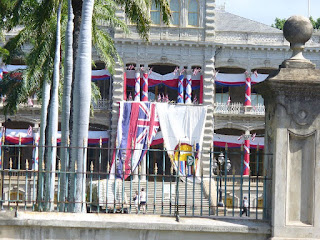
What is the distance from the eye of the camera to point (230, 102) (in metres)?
50.2

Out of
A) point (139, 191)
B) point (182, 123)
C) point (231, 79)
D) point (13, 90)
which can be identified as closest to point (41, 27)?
point (13, 90)

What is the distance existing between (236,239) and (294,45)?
9.12 ft

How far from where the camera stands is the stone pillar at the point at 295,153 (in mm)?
10266

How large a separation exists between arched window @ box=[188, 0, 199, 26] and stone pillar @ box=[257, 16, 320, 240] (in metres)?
37.5

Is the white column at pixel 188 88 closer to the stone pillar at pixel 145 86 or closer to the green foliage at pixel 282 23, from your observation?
the stone pillar at pixel 145 86

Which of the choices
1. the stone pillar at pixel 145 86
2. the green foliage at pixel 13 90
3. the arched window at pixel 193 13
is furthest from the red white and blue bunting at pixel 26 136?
the green foliage at pixel 13 90

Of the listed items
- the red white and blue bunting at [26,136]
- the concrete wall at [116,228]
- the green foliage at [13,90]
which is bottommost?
the concrete wall at [116,228]

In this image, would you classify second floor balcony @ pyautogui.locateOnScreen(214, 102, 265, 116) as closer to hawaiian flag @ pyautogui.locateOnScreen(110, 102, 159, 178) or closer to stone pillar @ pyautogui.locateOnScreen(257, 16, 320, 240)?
hawaiian flag @ pyautogui.locateOnScreen(110, 102, 159, 178)

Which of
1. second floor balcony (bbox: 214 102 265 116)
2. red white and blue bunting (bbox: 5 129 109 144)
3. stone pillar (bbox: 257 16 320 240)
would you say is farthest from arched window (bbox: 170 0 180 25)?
stone pillar (bbox: 257 16 320 240)

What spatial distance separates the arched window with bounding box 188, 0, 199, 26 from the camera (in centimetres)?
4762

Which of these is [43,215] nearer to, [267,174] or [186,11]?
[267,174]

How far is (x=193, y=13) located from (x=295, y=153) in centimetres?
3796

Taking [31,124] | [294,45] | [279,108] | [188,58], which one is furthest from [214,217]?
[31,124]

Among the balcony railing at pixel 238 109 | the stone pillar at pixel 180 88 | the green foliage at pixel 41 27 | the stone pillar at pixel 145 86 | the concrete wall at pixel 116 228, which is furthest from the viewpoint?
the balcony railing at pixel 238 109
